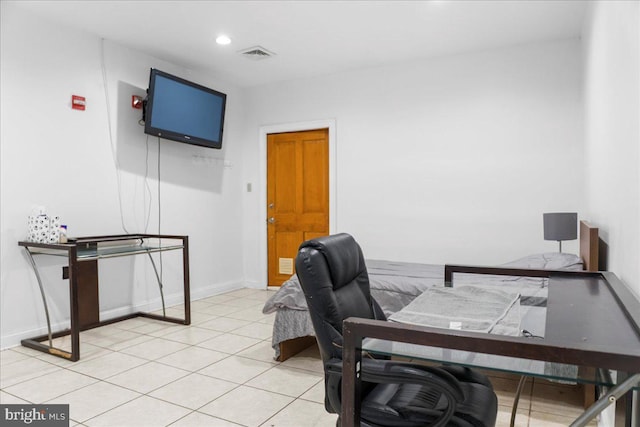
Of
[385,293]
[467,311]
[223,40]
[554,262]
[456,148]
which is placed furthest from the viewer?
[456,148]

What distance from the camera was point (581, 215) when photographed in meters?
3.76

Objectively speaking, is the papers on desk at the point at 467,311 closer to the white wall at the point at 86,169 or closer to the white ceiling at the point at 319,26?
the white ceiling at the point at 319,26

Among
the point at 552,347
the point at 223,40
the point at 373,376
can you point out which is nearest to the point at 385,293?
the point at 373,376

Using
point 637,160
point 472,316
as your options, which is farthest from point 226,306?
point 637,160

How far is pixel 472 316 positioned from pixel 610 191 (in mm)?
1188

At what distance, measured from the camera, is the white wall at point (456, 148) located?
13.0 feet

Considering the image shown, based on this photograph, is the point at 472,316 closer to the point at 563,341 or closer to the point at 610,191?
the point at 563,341

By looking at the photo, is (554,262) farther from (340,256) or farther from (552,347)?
(552,347)

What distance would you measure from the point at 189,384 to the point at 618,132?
2705mm

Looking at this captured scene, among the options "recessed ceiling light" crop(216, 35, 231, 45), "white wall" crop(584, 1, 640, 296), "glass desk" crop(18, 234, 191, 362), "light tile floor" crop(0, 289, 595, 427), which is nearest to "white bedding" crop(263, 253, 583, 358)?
"light tile floor" crop(0, 289, 595, 427)

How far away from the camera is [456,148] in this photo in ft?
14.3

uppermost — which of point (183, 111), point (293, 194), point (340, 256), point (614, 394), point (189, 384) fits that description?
point (183, 111)

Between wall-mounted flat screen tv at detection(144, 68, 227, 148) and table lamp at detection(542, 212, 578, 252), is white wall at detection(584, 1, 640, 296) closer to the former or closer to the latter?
table lamp at detection(542, 212, 578, 252)

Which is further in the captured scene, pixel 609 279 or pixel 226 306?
pixel 226 306
